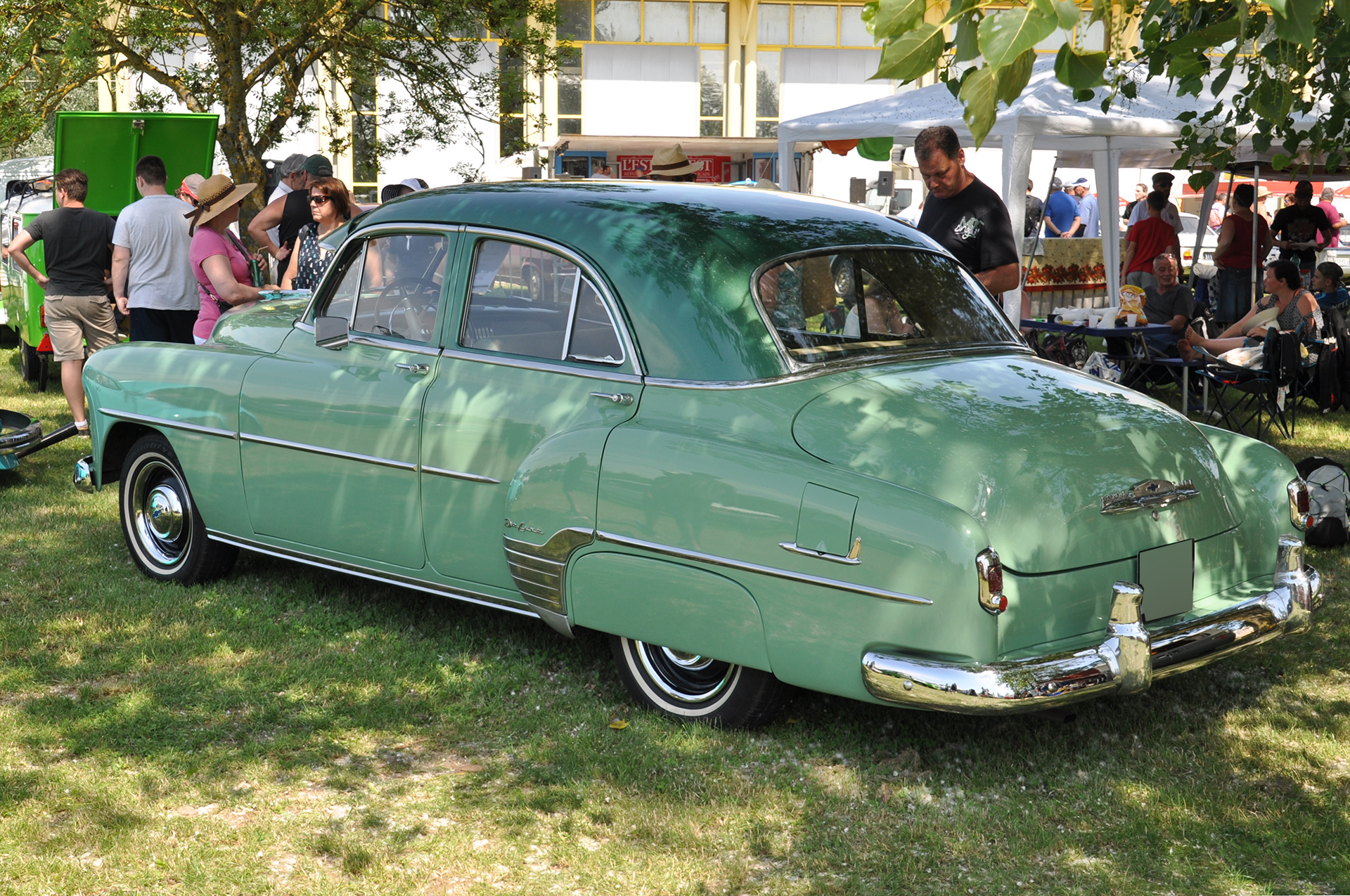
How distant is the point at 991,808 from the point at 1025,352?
1.70m

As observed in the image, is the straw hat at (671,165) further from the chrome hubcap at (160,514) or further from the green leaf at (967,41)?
the green leaf at (967,41)

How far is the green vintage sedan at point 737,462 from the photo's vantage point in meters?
3.51

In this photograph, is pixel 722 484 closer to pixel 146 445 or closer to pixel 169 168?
pixel 146 445

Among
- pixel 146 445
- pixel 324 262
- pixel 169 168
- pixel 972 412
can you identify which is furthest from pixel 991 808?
pixel 169 168

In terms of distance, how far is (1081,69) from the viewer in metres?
2.72

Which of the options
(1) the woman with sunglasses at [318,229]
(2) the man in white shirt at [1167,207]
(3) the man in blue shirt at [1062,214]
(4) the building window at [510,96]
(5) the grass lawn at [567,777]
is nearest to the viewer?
(5) the grass lawn at [567,777]

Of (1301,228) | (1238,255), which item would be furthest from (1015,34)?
(1301,228)

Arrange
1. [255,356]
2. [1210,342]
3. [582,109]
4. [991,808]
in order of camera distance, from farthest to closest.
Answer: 1. [582,109]
2. [1210,342]
3. [255,356]
4. [991,808]

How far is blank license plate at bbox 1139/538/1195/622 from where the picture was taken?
3729 millimetres

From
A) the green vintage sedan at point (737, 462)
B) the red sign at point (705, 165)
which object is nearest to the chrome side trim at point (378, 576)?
the green vintage sedan at point (737, 462)

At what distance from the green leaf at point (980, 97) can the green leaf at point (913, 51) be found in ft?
0.27

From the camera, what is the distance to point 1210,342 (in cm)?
1008

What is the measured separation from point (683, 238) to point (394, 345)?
4.17 ft

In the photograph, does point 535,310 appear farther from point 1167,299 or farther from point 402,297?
point 1167,299
